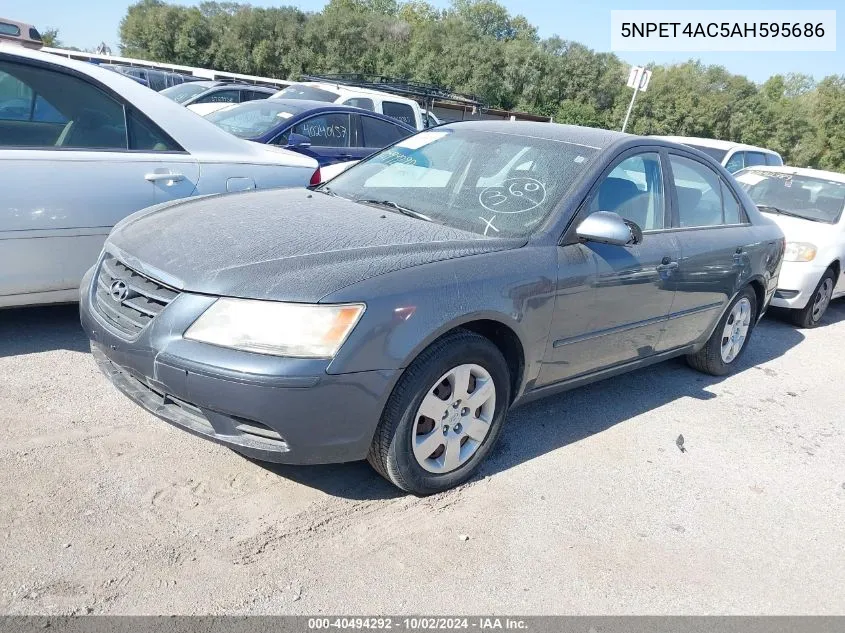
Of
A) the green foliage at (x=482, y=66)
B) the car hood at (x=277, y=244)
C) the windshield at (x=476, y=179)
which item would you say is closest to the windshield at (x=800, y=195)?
the windshield at (x=476, y=179)

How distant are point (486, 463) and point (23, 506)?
1997 millimetres

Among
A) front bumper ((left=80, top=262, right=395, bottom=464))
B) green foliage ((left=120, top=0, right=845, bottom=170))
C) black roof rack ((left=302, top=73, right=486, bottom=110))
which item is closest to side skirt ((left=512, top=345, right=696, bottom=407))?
front bumper ((left=80, top=262, right=395, bottom=464))

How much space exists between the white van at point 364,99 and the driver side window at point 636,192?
7.68m

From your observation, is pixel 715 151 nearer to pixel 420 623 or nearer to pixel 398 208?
pixel 398 208

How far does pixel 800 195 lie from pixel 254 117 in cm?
612

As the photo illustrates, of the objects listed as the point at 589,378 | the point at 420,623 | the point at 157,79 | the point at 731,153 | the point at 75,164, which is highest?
the point at 731,153

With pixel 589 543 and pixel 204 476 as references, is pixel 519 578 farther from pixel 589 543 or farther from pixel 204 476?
pixel 204 476

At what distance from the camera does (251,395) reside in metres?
2.65

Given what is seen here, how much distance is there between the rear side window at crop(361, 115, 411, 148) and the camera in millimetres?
9188

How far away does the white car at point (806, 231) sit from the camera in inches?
278

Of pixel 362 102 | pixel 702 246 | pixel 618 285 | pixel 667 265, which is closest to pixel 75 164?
pixel 618 285

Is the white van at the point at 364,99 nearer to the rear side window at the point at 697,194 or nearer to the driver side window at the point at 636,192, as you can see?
the rear side window at the point at 697,194

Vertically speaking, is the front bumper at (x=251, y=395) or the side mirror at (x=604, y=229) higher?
the side mirror at (x=604, y=229)

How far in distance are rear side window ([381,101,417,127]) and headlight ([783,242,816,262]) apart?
21.5ft
